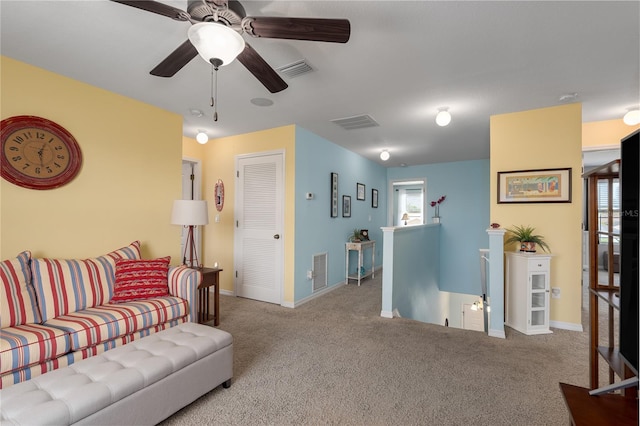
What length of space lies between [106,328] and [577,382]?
3429mm

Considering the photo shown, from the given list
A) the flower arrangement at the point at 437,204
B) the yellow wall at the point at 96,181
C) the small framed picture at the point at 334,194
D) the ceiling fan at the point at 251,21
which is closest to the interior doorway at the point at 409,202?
the flower arrangement at the point at 437,204

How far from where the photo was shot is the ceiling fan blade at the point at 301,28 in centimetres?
144

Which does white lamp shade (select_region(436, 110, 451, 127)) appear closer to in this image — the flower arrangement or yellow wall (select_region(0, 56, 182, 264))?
yellow wall (select_region(0, 56, 182, 264))

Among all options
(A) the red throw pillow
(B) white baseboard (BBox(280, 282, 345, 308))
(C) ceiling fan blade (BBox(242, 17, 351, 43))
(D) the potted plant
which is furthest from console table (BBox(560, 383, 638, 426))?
(B) white baseboard (BBox(280, 282, 345, 308))

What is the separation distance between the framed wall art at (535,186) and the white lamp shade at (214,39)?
3.31 metres

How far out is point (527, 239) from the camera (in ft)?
10.8

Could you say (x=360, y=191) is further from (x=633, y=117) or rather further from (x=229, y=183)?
(x=633, y=117)

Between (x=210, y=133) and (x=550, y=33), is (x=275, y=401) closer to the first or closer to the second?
(x=550, y=33)

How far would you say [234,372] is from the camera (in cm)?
234

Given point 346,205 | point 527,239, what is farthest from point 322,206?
point 527,239

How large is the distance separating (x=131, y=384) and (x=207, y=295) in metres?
1.79

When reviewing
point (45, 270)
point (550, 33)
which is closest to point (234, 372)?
point (45, 270)

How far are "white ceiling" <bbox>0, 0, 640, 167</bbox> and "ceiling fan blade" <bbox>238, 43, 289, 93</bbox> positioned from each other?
301 millimetres

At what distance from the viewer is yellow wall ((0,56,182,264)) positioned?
2439 mm
